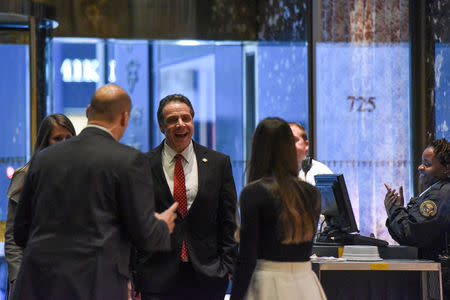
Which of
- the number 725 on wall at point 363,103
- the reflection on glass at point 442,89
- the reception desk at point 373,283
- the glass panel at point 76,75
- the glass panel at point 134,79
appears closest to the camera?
the reception desk at point 373,283

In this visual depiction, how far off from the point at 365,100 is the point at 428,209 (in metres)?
2.63

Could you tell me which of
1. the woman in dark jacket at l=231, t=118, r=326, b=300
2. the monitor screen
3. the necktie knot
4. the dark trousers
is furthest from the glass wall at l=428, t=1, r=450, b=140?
the woman in dark jacket at l=231, t=118, r=326, b=300

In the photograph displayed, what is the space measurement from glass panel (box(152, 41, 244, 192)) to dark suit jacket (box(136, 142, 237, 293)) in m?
3.76

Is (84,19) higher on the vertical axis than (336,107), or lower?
higher

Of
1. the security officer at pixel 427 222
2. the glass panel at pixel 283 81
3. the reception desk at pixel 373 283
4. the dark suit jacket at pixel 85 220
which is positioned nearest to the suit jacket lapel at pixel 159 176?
the dark suit jacket at pixel 85 220

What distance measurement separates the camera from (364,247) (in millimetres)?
3875

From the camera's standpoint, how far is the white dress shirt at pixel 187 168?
333cm

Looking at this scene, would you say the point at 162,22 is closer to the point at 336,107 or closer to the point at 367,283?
the point at 336,107

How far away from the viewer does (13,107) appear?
6.46 m

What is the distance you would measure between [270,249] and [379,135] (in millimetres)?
4012

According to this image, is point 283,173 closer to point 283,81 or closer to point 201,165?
point 201,165

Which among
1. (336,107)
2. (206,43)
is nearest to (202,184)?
(336,107)

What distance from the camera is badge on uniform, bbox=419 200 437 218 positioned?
4.04m

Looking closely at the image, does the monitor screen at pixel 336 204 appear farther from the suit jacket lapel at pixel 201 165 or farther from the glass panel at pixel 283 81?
the glass panel at pixel 283 81
